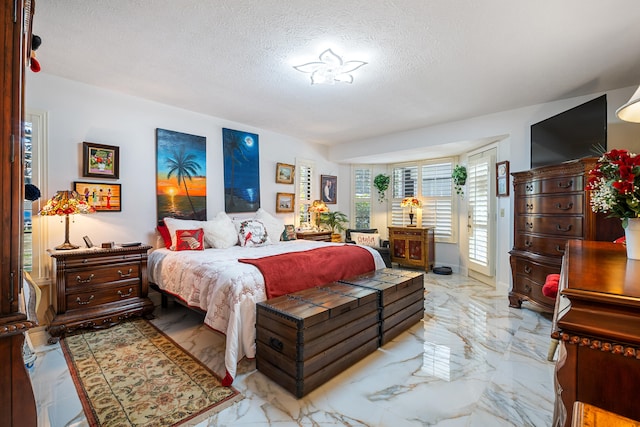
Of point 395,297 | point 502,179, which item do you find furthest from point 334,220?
point 395,297

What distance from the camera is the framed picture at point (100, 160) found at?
3.12m

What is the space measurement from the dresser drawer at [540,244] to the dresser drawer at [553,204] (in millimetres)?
274

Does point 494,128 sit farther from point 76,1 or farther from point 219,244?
point 76,1

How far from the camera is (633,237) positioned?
1215 mm

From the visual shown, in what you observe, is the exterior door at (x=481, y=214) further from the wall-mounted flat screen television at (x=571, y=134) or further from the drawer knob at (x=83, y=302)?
the drawer knob at (x=83, y=302)

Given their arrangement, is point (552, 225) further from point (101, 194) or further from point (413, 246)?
point (101, 194)

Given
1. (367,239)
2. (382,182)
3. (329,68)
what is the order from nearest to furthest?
(329,68) < (367,239) < (382,182)

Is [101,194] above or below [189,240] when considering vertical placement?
above

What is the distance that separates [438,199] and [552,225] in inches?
105

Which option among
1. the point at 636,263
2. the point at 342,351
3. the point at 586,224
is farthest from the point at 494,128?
the point at 342,351

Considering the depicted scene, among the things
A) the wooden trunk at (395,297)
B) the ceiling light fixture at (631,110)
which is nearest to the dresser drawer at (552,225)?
the wooden trunk at (395,297)

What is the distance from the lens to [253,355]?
2131 mm

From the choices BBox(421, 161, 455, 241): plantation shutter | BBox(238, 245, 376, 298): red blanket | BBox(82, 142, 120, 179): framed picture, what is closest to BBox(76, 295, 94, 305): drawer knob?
BBox(82, 142, 120, 179): framed picture

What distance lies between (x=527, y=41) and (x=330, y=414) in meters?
2.98
